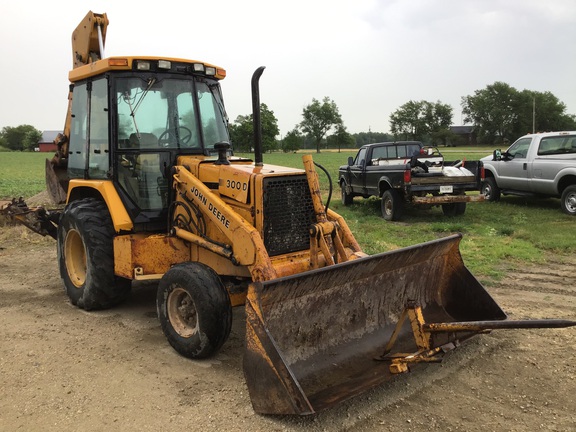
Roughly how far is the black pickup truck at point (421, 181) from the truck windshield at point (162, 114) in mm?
6810

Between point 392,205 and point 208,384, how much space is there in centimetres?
867

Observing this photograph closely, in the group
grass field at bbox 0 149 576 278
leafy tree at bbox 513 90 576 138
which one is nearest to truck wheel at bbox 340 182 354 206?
grass field at bbox 0 149 576 278

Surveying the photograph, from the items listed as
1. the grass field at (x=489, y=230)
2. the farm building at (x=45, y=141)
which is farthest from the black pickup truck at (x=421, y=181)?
the farm building at (x=45, y=141)

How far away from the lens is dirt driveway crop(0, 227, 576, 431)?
3.56 m

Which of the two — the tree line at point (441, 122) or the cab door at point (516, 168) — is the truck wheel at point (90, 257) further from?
the tree line at point (441, 122)

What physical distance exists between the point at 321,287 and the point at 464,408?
1341 millimetres

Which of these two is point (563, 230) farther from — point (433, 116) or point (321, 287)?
point (433, 116)

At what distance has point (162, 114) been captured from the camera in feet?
18.2

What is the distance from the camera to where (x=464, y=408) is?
12.2ft

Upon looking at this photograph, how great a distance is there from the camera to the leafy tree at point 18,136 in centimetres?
9806

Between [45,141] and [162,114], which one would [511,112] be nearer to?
[45,141]

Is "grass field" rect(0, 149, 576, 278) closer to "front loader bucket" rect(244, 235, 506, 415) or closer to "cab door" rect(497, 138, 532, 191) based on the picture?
"cab door" rect(497, 138, 532, 191)

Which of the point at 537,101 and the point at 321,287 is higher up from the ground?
the point at 537,101

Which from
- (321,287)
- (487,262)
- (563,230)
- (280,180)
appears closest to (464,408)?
(321,287)
